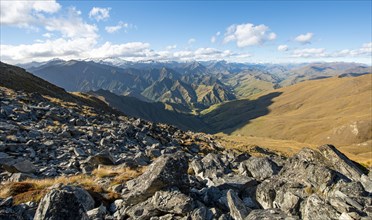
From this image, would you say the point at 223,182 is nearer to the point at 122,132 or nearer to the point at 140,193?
the point at 140,193

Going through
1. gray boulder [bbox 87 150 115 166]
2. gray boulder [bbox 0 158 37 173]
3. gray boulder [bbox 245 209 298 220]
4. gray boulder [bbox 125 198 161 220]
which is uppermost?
gray boulder [bbox 245 209 298 220]

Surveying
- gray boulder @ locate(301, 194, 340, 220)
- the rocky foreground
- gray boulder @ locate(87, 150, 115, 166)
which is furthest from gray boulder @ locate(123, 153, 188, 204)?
gray boulder @ locate(87, 150, 115, 166)

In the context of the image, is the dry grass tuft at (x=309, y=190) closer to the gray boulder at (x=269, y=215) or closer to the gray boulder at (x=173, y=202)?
the gray boulder at (x=269, y=215)

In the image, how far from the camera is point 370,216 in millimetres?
10391

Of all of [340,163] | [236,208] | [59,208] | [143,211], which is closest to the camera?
[59,208]

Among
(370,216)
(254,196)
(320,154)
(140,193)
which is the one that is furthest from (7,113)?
(370,216)

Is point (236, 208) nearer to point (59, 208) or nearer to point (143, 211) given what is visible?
point (143, 211)

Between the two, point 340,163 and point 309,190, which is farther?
point 340,163

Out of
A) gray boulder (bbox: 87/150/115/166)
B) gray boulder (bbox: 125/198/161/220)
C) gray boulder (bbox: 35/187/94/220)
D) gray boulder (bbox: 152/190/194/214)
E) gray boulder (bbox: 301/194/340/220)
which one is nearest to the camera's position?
gray boulder (bbox: 35/187/94/220)

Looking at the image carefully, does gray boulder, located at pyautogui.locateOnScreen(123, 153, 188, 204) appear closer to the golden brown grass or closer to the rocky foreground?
the rocky foreground

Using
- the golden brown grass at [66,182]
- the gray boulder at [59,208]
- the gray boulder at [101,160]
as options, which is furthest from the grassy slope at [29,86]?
the gray boulder at [59,208]

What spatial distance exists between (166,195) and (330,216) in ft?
23.6

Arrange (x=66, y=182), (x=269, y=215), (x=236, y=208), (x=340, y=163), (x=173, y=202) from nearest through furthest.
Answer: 1. (x=269, y=215)
2. (x=236, y=208)
3. (x=173, y=202)
4. (x=66, y=182)
5. (x=340, y=163)

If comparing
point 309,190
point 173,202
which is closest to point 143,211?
point 173,202
